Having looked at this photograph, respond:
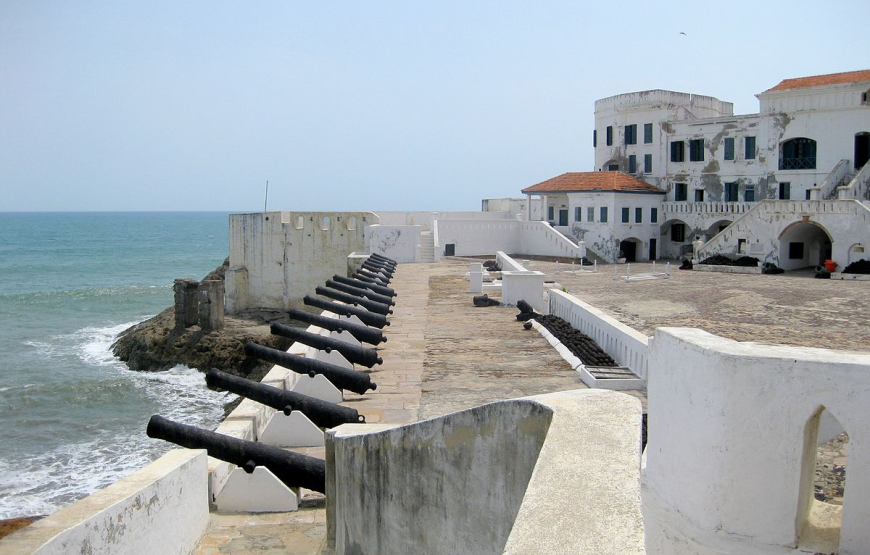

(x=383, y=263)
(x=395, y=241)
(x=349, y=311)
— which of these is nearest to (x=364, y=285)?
(x=349, y=311)

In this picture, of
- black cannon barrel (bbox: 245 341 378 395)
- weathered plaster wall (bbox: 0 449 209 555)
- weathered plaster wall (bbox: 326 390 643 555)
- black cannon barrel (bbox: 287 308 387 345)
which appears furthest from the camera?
black cannon barrel (bbox: 287 308 387 345)

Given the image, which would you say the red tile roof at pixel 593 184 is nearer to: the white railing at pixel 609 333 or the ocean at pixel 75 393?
the ocean at pixel 75 393

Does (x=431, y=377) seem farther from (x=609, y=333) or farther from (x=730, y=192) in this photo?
(x=730, y=192)

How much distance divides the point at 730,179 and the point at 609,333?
27394mm

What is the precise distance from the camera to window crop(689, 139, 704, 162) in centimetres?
3922

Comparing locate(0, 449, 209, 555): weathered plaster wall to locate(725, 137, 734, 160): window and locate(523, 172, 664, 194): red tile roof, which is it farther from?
locate(725, 137, 734, 160): window

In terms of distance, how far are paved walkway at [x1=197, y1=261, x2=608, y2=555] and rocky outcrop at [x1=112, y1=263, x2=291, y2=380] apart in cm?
1310

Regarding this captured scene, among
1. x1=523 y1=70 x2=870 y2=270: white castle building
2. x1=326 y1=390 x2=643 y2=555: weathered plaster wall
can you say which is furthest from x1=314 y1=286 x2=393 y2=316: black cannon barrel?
x1=523 y1=70 x2=870 y2=270: white castle building

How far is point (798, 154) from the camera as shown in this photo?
36.1m

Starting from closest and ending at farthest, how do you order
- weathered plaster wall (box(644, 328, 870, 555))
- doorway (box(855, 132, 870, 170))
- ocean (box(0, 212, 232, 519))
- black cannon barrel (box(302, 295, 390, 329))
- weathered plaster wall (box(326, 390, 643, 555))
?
weathered plaster wall (box(326, 390, 643, 555))
weathered plaster wall (box(644, 328, 870, 555))
black cannon barrel (box(302, 295, 390, 329))
ocean (box(0, 212, 232, 519))
doorway (box(855, 132, 870, 170))

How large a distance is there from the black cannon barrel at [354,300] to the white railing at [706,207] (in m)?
23.7

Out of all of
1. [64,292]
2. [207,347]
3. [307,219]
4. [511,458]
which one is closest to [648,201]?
[307,219]

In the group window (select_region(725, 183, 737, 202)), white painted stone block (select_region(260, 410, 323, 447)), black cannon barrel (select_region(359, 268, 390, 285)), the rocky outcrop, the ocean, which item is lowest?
the ocean

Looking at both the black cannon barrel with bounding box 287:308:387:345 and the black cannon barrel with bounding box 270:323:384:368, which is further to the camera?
the black cannon barrel with bounding box 287:308:387:345
